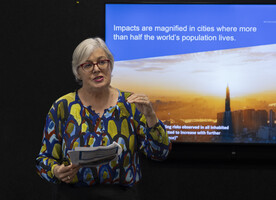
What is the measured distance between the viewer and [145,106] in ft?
5.23

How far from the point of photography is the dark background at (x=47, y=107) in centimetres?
325

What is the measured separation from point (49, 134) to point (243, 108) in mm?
1877

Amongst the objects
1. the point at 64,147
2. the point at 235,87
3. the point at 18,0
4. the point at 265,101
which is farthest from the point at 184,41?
the point at 64,147

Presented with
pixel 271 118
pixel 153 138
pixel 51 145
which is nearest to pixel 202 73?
pixel 271 118

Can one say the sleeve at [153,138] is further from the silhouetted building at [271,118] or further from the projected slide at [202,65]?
the silhouetted building at [271,118]

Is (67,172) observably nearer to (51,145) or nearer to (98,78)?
(51,145)

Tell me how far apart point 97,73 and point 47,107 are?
1.82 metres

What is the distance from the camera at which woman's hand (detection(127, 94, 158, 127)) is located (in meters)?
1.59

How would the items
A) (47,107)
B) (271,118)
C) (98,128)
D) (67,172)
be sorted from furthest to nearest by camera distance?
(47,107), (271,118), (98,128), (67,172)

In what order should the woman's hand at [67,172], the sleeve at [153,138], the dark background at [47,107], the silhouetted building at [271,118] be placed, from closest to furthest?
the woman's hand at [67,172], the sleeve at [153,138], the silhouetted building at [271,118], the dark background at [47,107]

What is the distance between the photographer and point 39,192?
3.37 m

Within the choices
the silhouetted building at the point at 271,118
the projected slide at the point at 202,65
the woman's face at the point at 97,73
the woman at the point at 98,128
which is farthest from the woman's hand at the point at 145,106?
the silhouetted building at the point at 271,118

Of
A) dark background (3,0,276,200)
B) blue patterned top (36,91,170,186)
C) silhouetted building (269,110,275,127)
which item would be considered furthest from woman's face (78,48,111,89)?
silhouetted building (269,110,275,127)

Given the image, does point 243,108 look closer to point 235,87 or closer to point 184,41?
point 235,87
